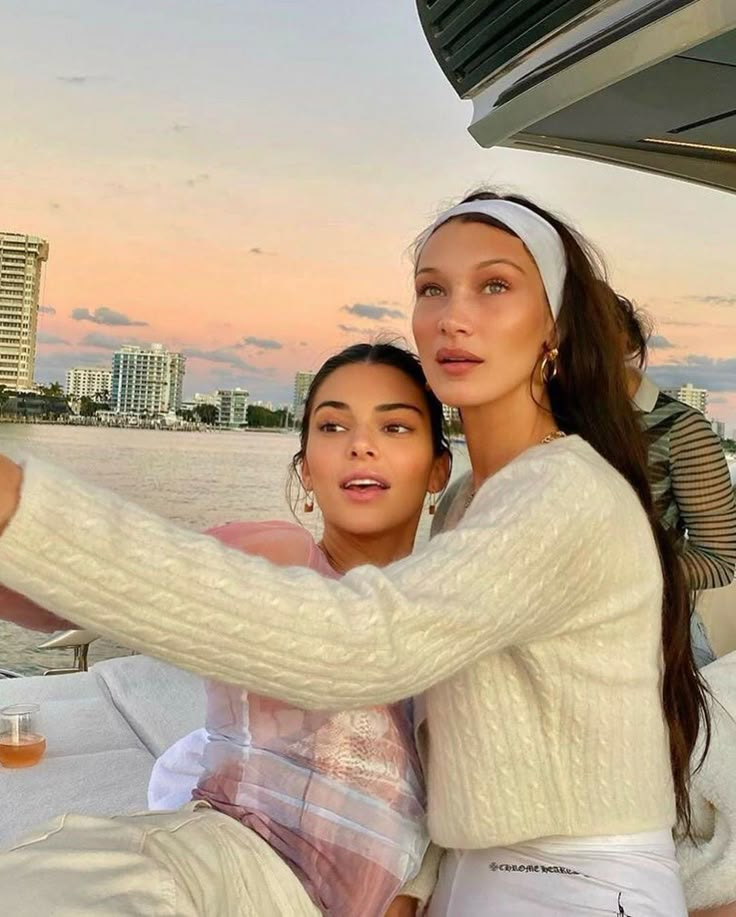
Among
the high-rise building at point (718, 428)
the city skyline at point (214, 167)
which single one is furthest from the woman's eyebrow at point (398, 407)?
the city skyline at point (214, 167)

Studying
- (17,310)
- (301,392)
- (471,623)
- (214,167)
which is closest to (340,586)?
(471,623)

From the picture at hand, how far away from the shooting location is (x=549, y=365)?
109cm

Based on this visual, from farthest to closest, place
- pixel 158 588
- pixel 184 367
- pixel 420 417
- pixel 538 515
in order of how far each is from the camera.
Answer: pixel 184 367
pixel 420 417
pixel 538 515
pixel 158 588

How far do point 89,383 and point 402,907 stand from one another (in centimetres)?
274

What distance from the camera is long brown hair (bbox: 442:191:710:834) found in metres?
1.07

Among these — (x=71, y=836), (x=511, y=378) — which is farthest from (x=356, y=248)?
(x=71, y=836)

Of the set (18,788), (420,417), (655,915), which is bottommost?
(18,788)

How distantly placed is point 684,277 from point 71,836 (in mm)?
3382

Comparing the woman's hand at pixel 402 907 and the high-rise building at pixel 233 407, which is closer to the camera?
the woman's hand at pixel 402 907

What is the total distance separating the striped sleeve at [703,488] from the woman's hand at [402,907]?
Result: 1.04 metres

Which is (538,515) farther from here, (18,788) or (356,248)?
(356,248)

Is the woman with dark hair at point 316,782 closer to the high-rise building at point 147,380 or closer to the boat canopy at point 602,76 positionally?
the boat canopy at point 602,76

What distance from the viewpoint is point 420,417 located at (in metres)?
1.22

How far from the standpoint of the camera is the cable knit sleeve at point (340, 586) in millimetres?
639
